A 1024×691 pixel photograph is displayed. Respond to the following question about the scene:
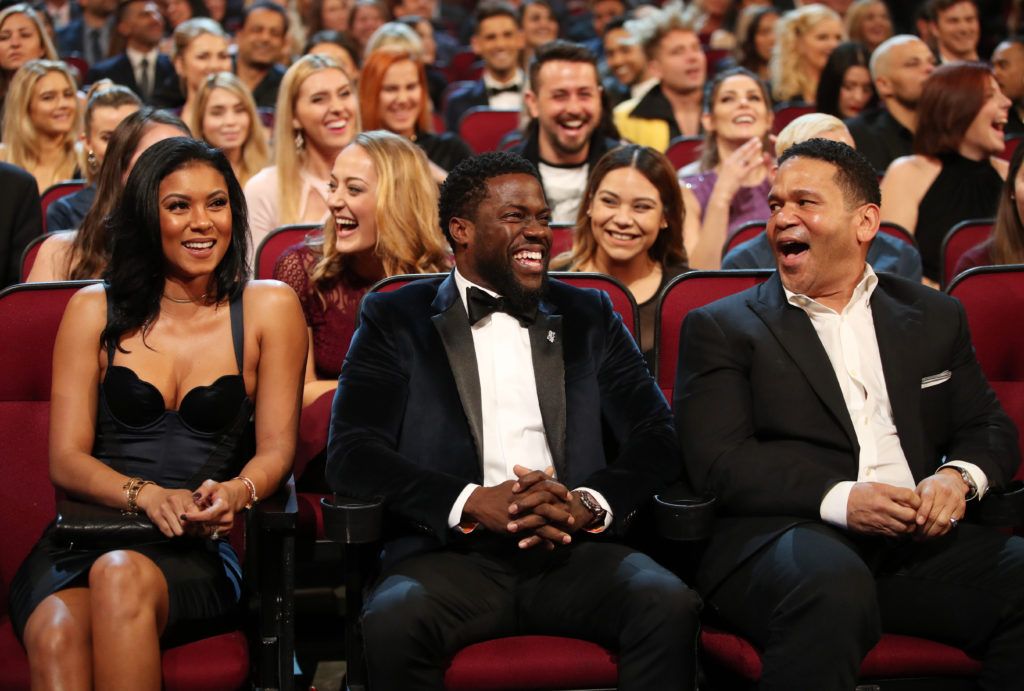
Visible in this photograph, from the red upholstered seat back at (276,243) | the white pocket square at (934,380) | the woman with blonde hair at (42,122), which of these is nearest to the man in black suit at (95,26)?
the woman with blonde hair at (42,122)

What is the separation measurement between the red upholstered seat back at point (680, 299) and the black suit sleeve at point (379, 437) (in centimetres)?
64

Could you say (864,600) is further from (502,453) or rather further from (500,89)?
(500,89)

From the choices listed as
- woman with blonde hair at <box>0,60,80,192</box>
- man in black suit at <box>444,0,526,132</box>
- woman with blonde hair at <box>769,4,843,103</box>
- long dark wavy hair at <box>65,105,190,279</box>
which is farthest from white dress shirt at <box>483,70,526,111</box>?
long dark wavy hair at <box>65,105,190,279</box>

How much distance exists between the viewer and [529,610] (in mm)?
2311

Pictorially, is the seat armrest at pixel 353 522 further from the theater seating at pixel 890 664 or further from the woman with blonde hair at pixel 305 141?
the woman with blonde hair at pixel 305 141

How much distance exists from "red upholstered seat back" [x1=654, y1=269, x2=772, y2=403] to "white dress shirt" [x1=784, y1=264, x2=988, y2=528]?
229mm

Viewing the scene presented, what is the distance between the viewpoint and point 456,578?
7.66 ft

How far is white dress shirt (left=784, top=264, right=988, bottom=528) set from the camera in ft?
8.25

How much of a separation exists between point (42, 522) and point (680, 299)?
4.83 ft

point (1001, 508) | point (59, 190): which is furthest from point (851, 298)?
point (59, 190)

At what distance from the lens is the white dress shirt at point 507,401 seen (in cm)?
252

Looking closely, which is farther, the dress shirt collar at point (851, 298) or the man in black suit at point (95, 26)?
the man in black suit at point (95, 26)

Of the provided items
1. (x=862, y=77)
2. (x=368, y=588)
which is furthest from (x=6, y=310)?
(x=862, y=77)

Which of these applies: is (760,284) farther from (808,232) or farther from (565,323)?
(565,323)
